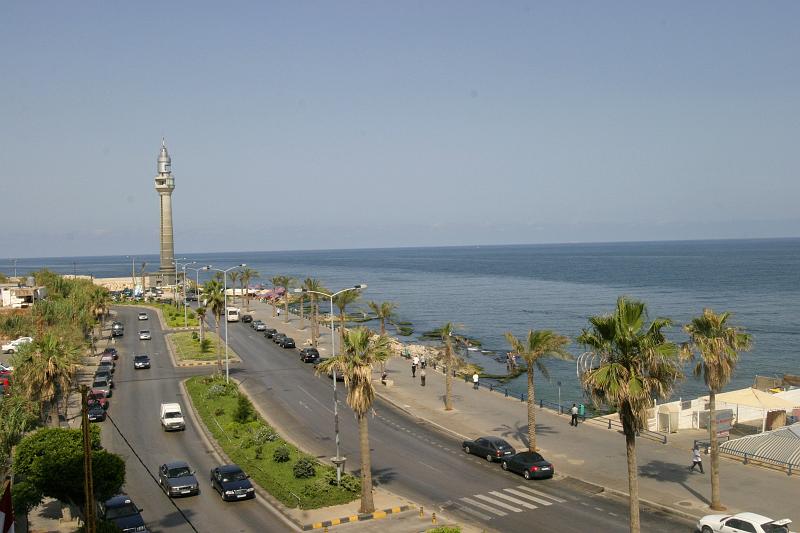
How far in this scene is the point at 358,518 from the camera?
97.0 ft

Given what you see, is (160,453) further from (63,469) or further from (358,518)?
(358,518)

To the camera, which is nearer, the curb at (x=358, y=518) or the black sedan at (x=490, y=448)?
the curb at (x=358, y=518)

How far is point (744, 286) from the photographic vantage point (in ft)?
554

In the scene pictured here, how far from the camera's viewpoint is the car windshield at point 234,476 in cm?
3266

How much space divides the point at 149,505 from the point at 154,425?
14855mm

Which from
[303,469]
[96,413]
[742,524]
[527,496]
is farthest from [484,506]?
[96,413]

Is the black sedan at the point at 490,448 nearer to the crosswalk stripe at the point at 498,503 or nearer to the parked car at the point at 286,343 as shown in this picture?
the crosswalk stripe at the point at 498,503

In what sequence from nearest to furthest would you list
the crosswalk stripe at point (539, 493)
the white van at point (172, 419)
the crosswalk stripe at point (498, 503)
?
the crosswalk stripe at point (498, 503) → the crosswalk stripe at point (539, 493) → the white van at point (172, 419)

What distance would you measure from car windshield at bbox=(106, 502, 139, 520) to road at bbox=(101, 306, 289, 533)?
1.09 metres

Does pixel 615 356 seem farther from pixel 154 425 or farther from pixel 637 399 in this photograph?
pixel 154 425

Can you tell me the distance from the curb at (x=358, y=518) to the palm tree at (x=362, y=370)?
1.11 ft

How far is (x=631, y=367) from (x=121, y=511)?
1986cm

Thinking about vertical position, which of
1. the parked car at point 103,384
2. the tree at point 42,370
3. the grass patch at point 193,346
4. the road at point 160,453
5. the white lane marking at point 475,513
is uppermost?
the tree at point 42,370

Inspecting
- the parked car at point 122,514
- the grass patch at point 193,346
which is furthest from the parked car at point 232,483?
the grass patch at point 193,346
